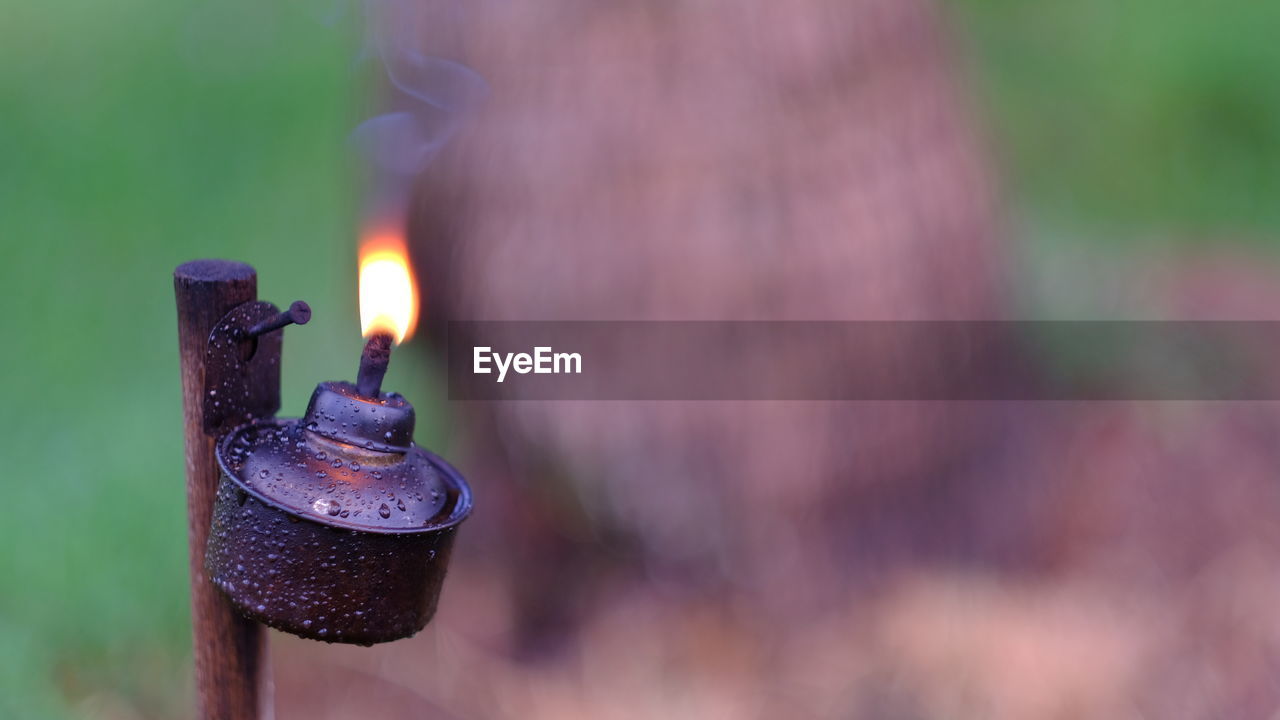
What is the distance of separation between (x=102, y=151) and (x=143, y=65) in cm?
53

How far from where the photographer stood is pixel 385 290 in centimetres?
89

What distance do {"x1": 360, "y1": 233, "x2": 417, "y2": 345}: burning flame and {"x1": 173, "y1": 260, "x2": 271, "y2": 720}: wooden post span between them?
99mm

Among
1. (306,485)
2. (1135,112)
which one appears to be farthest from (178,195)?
(1135,112)

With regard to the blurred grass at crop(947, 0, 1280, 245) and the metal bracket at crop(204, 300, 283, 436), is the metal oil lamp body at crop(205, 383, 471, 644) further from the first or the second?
the blurred grass at crop(947, 0, 1280, 245)

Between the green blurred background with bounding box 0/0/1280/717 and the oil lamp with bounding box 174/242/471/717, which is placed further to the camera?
the green blurred background with bounding box 0/0/1280/717

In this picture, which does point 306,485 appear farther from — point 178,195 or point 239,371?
→ point 178,195

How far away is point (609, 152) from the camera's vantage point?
6.53 ft

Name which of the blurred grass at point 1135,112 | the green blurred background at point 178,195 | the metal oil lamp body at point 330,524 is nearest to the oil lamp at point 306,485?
the metal oil lamp body at point 330,524

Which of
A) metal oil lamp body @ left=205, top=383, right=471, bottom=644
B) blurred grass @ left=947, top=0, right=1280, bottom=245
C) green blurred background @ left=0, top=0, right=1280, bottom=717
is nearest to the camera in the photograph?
metal oil lamp body @ left=205, top=383, right=471, bottom=644

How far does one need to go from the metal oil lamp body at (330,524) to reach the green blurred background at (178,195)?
1.41 meters

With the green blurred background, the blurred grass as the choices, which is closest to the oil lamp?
the green blurred background

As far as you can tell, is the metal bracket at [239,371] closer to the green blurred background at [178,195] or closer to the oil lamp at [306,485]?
the oil lamp at [306,485]

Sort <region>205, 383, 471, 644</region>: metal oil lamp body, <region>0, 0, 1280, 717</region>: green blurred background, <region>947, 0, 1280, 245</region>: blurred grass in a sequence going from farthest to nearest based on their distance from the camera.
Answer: <region>947, 0, 1280, 245</region>: blurred grass < <region>0, 0, 1280, 717</region>: green blurred background < <region>205, 383, 471, 644</region>: metal oil lamp body

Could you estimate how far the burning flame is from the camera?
34.5 inches
